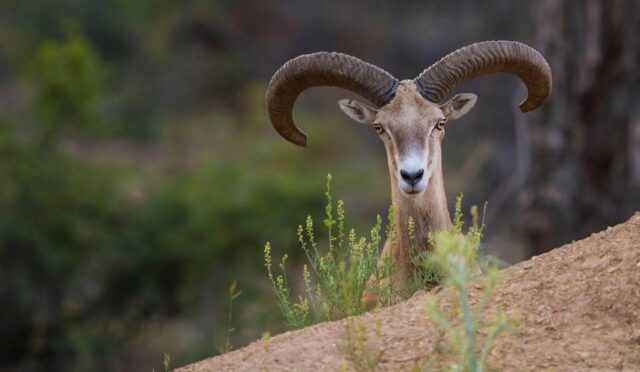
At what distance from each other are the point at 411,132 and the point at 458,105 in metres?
1.17

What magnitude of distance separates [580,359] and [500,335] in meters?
0.57

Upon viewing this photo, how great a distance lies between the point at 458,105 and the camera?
12.9 metres

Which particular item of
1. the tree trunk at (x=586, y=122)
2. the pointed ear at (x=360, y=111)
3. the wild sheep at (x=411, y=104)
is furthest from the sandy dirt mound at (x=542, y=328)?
the tree trunk at (x=586, y=122)

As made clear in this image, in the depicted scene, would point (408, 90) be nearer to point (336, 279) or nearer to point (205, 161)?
point (336, 279)

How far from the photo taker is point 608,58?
24.7m

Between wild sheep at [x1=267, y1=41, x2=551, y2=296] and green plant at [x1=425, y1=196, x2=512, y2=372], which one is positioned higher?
wild sheep at [x1=267, y1=41, x2=551, y2=296]

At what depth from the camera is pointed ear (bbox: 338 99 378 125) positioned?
41.9 feet

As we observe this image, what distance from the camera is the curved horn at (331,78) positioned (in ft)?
40.9

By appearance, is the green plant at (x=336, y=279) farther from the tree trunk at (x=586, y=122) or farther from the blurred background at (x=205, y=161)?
the tree trunk at (x=586, y=122)

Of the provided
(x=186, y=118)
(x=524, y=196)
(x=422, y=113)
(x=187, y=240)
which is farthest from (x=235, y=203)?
(x=422, y=113)

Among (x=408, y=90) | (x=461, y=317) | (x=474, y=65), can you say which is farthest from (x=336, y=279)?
(x=474, y=65)

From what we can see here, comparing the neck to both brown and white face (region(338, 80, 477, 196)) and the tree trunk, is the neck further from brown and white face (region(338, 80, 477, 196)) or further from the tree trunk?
the tree trunk

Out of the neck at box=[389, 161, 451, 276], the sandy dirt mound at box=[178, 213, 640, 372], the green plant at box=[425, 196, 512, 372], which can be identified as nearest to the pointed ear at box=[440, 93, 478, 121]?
the neck at box=[389, 161, 451, 276]

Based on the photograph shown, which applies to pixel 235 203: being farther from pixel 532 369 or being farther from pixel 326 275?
pixel 532 369
